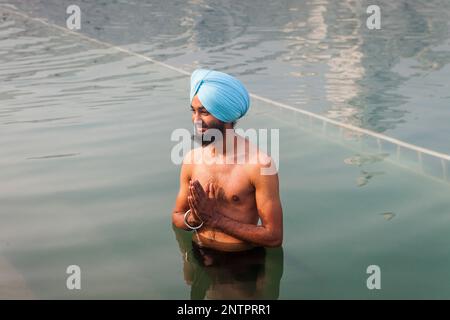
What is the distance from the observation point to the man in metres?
3.90

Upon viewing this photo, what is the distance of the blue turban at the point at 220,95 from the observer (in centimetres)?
388

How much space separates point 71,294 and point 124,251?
723 millimetres

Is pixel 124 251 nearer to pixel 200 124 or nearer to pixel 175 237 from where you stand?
pixel 175 237

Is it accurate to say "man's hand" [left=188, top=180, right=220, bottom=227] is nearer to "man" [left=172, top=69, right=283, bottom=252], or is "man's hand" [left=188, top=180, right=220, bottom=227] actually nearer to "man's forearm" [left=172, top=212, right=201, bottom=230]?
"man" [left=172, top=69, right=283, bottom=252]

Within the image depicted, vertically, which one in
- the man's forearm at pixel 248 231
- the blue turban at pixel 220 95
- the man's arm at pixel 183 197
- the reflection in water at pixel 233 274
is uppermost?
the blue turban at pixel 220 95

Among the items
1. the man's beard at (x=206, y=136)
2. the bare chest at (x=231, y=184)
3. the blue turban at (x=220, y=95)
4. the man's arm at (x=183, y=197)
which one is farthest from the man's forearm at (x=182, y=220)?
the blue turban at (x=220, y=95)

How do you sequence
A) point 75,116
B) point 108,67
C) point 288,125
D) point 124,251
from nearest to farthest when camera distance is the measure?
point 124,251
point 288,125
point 75,116
point 108,67

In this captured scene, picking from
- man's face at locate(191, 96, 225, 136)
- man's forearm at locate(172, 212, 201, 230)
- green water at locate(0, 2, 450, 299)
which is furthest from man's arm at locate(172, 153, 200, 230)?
man's face at locate(191, 96, 225, 136)

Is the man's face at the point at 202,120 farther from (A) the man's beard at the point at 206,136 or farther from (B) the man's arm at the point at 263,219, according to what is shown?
(B) the man's arm at the point at 263,219

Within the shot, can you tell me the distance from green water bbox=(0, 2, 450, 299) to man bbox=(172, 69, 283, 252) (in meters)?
0.29

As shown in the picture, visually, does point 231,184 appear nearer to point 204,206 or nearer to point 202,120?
point 204,206

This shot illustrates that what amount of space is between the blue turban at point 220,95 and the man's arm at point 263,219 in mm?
386

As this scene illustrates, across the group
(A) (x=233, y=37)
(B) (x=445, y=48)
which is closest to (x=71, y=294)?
(B) (x=445, y=48)
